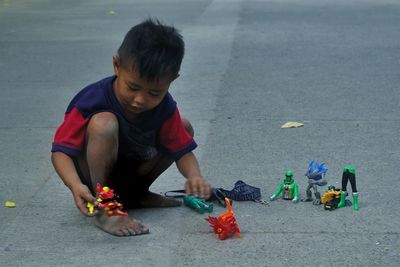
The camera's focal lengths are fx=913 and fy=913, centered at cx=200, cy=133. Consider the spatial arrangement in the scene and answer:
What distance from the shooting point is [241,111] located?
7270 millimetres

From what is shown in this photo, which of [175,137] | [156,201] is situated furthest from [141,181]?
[175,137]

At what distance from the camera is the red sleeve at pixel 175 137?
15.1ft

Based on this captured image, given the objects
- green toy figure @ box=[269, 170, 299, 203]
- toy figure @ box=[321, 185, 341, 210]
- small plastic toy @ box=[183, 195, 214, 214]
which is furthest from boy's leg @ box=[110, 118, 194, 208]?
toy figure @ box=[321, 185, 341, 210]

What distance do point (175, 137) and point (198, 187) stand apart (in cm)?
29

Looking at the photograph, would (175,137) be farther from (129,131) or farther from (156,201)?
(156,201)

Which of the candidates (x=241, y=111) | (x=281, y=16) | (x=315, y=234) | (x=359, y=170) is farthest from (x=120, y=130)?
(x=281, y=16)

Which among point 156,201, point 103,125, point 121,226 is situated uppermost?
point 103,125

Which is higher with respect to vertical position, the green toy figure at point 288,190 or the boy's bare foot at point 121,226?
the boy's bare foot at point 121,226

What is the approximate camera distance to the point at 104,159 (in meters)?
4.31

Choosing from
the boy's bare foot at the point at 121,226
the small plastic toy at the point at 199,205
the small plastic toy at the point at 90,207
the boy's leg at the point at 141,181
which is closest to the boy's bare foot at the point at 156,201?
the boy's leg at the point at 141,181

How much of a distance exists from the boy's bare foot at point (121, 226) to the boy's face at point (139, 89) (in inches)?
21.1

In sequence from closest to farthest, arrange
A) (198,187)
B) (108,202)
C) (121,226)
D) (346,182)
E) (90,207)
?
(90,207), (108,202), (121,226), (198,187), (346,182)

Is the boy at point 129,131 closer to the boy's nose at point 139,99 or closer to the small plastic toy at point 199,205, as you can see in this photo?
the boy's nose at point 139,99

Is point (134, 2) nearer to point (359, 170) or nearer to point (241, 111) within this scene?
point (241, 111)
